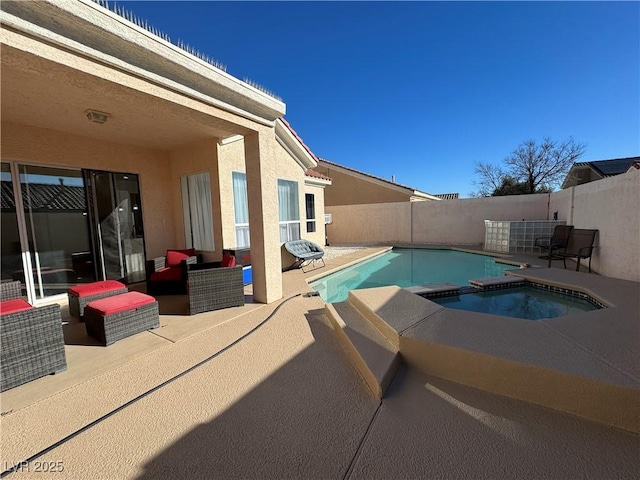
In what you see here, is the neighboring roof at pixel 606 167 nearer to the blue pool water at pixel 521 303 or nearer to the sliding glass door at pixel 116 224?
the blue pool water at pixel 521 303

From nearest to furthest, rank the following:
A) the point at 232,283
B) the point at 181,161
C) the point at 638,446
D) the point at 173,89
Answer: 1. the point at 638,446
2. the point at 173,89
3. the point at 232,283
4. the point at 181,161

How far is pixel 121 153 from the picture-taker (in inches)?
267

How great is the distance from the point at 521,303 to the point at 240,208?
7328mm

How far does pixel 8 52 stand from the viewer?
8.39ft

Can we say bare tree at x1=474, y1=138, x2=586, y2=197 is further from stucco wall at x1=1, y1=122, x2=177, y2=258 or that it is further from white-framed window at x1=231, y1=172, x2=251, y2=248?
stucco wall at x1=1, y1=122, x2=177, y2=258

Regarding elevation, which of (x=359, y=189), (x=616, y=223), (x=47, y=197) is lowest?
(x=616, y=223)

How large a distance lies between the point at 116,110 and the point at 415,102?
46.2 ft

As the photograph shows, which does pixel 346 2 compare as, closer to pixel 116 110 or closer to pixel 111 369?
pixel 116 110

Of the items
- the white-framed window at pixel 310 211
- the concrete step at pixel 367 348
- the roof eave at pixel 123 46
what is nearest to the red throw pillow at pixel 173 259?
the roof eave at pixel 123 46

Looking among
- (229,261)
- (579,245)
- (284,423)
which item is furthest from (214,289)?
(579,245)

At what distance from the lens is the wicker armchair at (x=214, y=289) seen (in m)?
5.02

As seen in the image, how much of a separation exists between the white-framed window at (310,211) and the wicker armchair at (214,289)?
21.4ft

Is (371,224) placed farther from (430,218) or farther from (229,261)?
(229,261)


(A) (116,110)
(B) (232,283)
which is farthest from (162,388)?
(A) (116,110)
